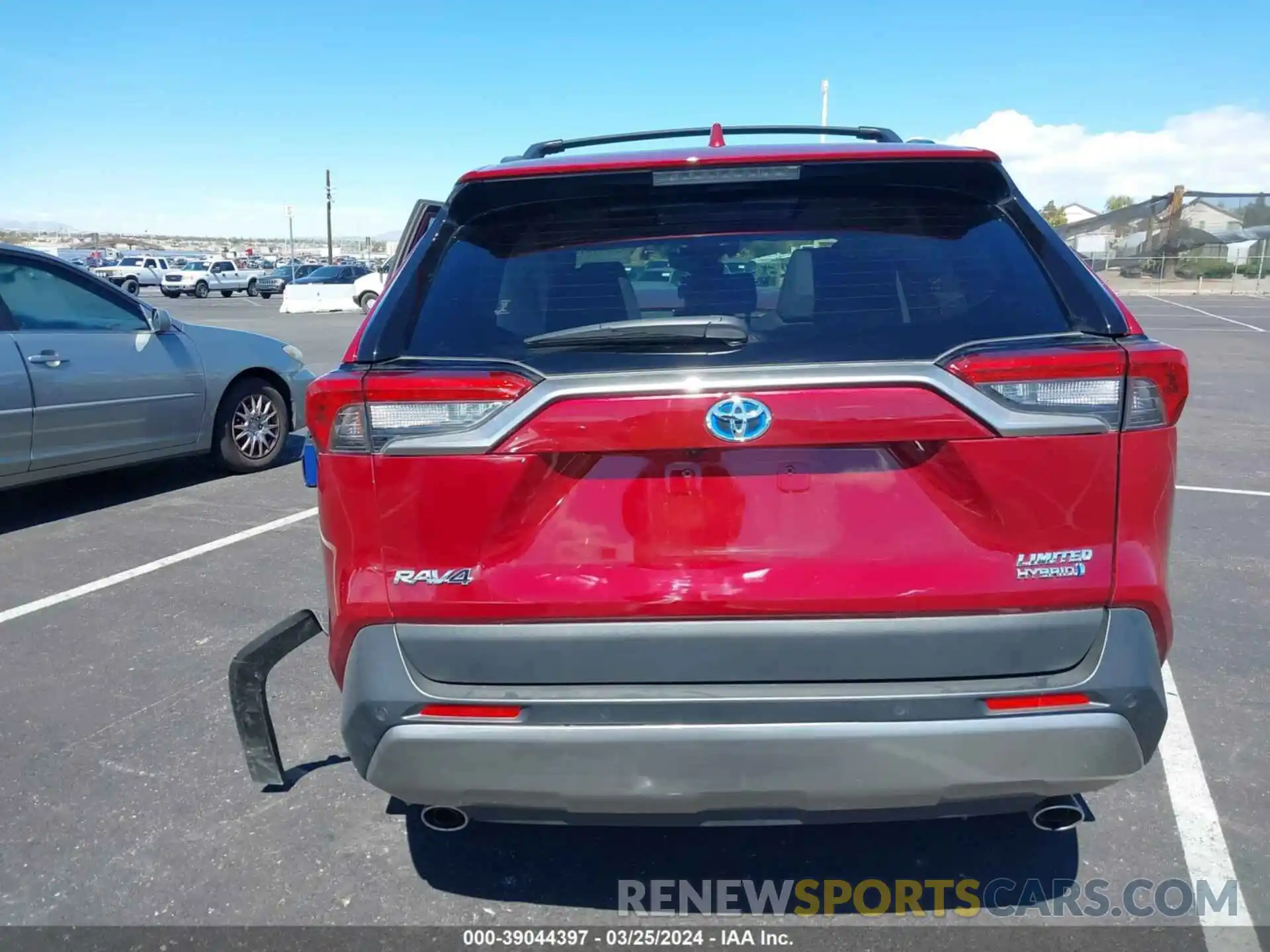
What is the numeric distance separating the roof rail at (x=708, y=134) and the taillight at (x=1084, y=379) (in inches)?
54.8

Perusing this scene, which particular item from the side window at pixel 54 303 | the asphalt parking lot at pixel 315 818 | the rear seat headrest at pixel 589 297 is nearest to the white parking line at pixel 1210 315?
the asphalt parking lot at pixel 315 818

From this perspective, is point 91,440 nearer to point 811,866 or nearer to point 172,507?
point 172,507

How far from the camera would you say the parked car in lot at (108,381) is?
5984 mm

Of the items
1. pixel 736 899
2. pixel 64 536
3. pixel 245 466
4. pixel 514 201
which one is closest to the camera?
pixel 514 201

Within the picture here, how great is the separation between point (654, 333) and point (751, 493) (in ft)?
1.30

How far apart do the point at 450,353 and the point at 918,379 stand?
1.01 m

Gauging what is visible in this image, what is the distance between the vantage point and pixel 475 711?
2.19 meters

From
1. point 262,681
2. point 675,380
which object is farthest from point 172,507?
point 675,380

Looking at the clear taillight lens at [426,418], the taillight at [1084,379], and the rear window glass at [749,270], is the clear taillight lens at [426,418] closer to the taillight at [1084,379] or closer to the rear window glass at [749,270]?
the rear window glass at [749,270]

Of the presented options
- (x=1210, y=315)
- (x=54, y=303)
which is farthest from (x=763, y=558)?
(x=1210, y=315)

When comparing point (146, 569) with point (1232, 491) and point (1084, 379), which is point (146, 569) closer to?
point (1084, 379)

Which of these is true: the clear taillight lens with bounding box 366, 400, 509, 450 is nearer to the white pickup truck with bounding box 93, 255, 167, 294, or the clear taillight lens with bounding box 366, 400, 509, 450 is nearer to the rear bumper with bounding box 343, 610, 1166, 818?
the rear bumper with bounding box 343, 610, 1166, 818

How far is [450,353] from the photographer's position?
224cm

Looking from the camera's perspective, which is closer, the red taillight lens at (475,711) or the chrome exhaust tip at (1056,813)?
the red taillight lens at (475,711)
